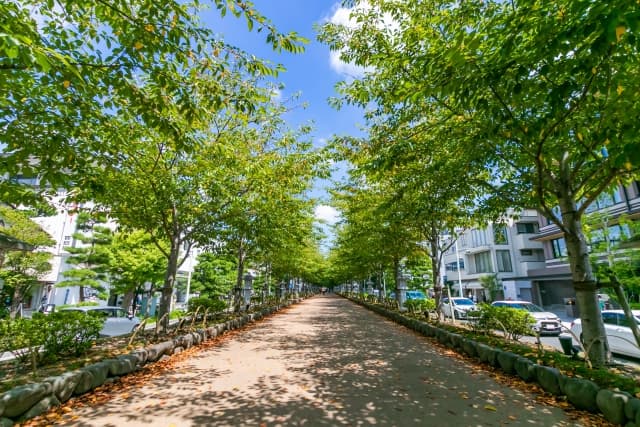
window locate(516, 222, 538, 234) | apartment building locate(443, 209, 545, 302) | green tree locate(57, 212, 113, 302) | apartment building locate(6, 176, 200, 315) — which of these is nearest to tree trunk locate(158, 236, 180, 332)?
green tree locate(57, 212, 113, 302)

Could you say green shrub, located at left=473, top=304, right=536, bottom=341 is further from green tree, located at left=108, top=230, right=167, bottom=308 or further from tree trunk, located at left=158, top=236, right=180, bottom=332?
green tree, located at left=108, top=230, right=167, bottom=308

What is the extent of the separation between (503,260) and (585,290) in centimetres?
3587

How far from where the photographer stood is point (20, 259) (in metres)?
20.3

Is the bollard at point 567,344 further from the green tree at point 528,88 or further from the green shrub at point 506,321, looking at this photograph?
the green shrub at point 506,321

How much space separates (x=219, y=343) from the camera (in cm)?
973

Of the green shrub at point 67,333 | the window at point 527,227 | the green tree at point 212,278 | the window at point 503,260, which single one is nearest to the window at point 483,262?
the window at point 503,260

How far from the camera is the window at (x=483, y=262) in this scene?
1529 inches

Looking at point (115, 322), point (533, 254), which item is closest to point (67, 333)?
point (115, 322)

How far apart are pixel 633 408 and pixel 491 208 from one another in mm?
4926

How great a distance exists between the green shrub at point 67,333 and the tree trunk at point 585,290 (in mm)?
10065

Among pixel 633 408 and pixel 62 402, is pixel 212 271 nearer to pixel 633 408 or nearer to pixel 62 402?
pixel 62 402

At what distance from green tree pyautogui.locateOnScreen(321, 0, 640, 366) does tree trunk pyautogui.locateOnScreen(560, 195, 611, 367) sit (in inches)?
0.7

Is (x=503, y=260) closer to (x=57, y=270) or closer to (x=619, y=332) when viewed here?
(x=619, y=332)

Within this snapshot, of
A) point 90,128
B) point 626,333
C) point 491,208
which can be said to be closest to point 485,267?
point 626,333
